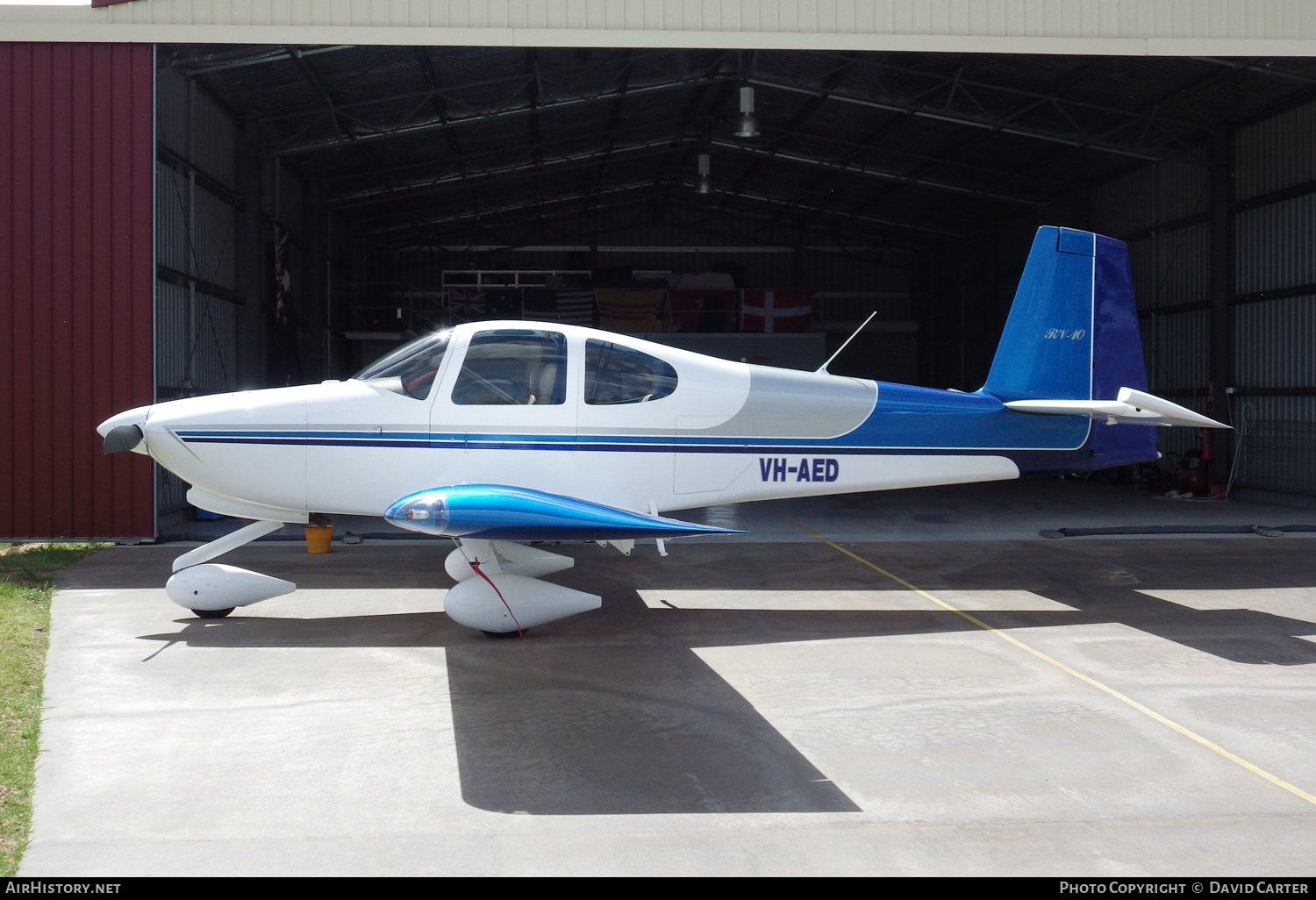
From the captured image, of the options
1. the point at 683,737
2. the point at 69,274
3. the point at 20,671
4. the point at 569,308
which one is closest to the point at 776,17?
the point at 69,274

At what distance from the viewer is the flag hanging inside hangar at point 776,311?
88.9ft

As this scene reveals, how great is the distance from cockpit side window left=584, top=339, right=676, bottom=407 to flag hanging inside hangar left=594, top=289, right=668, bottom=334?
19.6 meters

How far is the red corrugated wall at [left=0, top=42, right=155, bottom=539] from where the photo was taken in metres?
11.1

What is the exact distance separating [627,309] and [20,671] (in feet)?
72.1

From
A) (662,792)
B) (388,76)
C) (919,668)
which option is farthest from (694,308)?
(662,792)

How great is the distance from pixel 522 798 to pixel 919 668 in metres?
3.07

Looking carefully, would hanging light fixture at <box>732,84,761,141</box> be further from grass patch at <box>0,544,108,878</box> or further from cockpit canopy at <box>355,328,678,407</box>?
grass patch at <box>0,544,108,878</box>

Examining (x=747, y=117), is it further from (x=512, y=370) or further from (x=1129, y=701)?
(x=1129, y=701)

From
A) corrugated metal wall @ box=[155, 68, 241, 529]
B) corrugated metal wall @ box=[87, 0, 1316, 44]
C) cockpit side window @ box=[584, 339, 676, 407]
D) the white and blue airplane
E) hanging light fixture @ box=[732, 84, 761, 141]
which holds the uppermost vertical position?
hanging light fixture @ box=[732, 84, 761, 141]

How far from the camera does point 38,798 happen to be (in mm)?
4129

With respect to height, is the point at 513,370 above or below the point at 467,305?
below

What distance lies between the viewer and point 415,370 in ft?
23.4

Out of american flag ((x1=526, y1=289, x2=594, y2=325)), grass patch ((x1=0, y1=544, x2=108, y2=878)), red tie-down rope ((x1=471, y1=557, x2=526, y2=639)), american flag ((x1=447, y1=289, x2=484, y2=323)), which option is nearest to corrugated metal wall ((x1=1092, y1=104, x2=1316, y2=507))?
american flag ((x1=526, y1=289, x2=594, y2=325))

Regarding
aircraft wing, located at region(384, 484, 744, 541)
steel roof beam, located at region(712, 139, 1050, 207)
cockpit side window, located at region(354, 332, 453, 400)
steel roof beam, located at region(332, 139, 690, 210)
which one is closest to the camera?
aircraft wing, located at region(384, 484, 744, 541)
